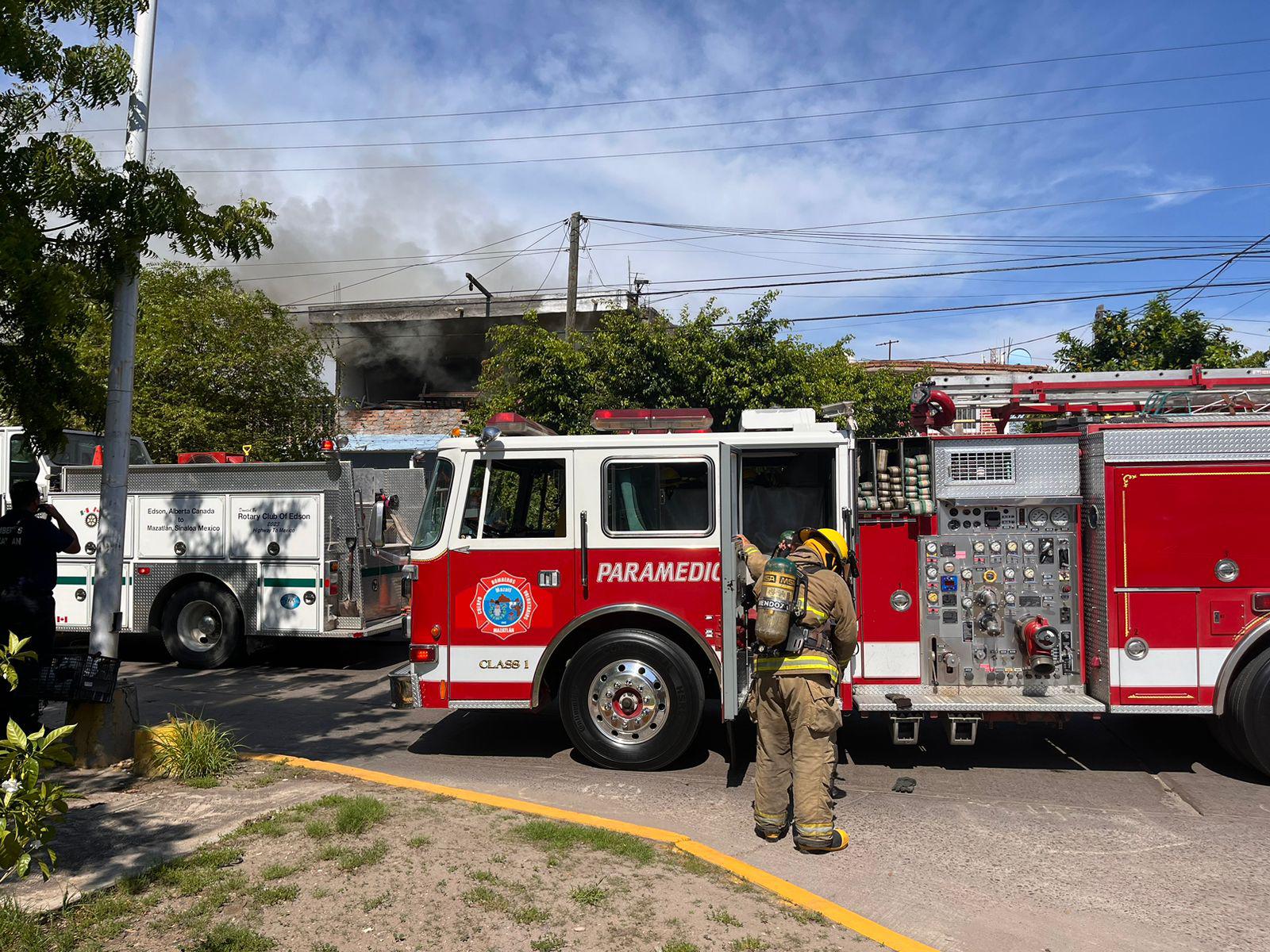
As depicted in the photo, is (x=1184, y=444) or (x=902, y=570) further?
(x=902, y=570)

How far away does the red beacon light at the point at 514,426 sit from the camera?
633cm

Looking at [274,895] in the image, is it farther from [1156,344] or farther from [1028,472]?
[1156,344]

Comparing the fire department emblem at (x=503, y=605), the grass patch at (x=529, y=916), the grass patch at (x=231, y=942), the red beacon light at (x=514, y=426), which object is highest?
the red beacon light at (x=514, y=426)

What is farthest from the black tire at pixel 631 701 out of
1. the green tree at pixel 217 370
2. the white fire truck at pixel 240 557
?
the green tree at pixel 217 370

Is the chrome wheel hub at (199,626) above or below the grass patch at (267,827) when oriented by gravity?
above

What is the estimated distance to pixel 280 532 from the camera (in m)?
9.89

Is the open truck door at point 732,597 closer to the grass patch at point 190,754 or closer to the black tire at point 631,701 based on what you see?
the black tire at point 631,701

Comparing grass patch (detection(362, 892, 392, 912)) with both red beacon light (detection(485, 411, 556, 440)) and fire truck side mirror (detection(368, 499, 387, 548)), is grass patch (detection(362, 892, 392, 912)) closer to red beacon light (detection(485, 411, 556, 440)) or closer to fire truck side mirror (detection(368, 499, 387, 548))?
red beacon light (detection(485, 411, 556, 440))

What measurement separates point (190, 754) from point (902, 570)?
15.5 ft

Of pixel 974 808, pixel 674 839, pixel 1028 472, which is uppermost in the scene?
pixel 1028 472

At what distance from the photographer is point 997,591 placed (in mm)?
6188

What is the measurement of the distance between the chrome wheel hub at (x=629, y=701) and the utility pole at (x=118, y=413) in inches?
129

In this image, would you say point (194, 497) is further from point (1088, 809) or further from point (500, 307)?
point (500, 307)

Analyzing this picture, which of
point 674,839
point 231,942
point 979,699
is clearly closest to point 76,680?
point 231,942
